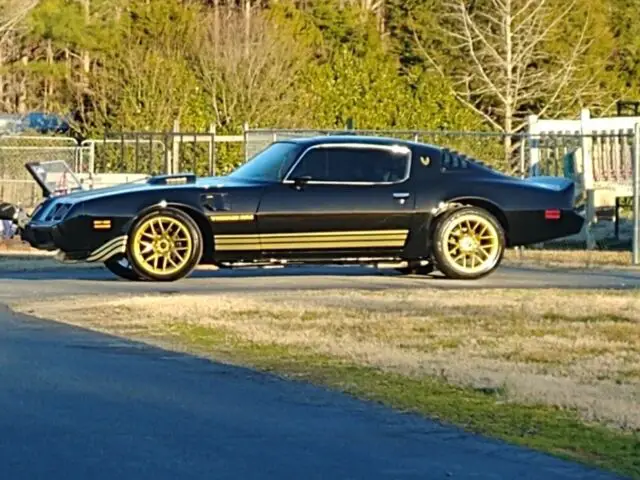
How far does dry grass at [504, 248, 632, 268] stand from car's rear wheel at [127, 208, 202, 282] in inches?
191

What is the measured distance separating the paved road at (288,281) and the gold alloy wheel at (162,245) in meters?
0.21

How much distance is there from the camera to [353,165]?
15.2 meters

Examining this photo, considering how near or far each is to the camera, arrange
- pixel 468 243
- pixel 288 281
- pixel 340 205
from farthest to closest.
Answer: pixel 288 281
pixel 468 243
pixel 340 205

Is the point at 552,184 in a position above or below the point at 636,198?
above

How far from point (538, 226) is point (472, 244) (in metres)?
0.73

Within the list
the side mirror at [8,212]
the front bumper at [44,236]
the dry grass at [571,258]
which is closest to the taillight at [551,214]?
the dry grass at [571,258]

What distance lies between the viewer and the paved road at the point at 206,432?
22.3 feet

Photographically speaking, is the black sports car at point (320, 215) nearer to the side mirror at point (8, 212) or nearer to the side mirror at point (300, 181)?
the side mirror at point (300, 181)

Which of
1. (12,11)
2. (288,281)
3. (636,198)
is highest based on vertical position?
(12,11)

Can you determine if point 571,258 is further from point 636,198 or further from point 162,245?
point 162,245

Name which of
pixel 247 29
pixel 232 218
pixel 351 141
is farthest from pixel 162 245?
pixel 247 29

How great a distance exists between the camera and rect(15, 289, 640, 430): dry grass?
8.99 m

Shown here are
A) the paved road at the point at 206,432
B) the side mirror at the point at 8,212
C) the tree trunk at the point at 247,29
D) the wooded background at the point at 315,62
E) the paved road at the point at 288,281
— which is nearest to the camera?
the paved road at the point at 206,432

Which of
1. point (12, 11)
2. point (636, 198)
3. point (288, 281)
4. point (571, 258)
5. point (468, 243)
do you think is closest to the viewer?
→ point (468, 243)
